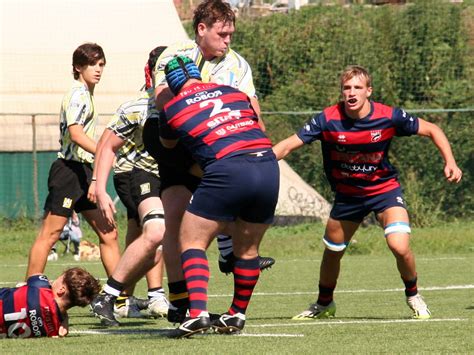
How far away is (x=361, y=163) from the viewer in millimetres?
8633

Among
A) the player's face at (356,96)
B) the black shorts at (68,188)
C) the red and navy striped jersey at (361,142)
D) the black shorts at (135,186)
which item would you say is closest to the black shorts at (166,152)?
the black shorts at (135,186)

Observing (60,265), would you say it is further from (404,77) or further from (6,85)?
(404,77)

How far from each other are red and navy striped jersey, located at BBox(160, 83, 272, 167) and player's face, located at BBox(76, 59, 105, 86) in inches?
120

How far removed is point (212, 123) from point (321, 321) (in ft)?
6.76

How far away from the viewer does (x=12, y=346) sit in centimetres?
658

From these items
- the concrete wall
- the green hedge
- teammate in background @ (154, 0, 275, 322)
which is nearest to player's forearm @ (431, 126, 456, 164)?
teammate in background @ (154, 0, 275, 322)

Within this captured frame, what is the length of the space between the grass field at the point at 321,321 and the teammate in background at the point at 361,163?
18.7 inches

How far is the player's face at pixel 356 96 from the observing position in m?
8.55

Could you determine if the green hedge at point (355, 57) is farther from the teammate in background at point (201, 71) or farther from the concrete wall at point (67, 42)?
the teammate in background at point (201, 71)

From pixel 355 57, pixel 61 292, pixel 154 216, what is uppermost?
pixel 355 57

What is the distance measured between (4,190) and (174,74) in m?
15.3

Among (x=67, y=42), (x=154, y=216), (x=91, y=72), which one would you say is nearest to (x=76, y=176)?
(x=91, y=72)

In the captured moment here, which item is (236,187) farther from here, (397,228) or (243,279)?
(397,228)

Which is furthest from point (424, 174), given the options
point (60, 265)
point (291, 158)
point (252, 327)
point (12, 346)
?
point (12, 346)
